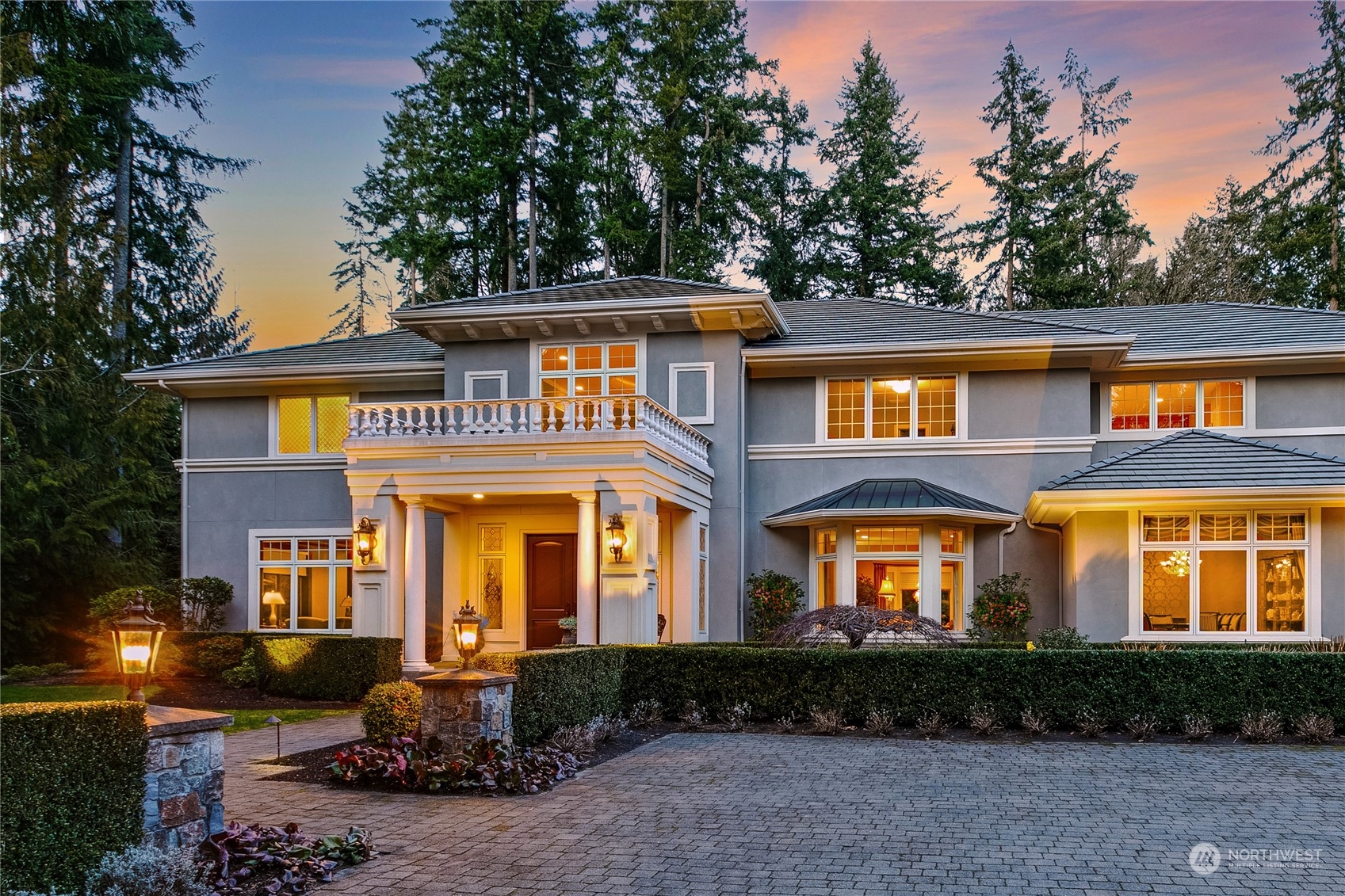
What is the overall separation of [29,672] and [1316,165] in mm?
37541

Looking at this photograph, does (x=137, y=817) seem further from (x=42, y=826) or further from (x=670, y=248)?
(x=670, y=248)

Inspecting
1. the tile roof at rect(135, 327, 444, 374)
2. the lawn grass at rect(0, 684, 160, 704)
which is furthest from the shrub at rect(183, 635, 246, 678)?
the tile roof at rect(135, 327, 444, 374)

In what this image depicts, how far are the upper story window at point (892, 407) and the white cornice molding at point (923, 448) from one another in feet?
0.70

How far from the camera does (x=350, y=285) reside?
40.3m

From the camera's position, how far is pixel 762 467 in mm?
19375

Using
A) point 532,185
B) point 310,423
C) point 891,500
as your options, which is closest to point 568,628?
point 891,500

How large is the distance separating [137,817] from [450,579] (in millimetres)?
13022

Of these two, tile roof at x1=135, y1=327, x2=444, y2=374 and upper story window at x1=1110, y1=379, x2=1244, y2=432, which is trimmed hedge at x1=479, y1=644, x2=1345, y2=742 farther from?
tile roof at x1=135, y1=327, x2=444, y2=374

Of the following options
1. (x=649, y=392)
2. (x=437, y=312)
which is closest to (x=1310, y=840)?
(x=649, y=392)

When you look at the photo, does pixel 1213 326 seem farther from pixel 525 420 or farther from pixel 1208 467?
pixel 525 420

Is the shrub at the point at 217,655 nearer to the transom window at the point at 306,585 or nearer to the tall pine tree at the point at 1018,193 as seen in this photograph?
the transom window at the point at 306,585

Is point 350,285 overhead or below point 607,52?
below

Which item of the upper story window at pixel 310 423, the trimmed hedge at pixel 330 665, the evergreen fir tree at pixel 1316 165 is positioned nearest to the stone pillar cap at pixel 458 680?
the trimmed hedge at pixel 330 665

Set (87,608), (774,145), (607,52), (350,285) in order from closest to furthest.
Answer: (87,608) → (607,52) → (774,145) → (350,285)
